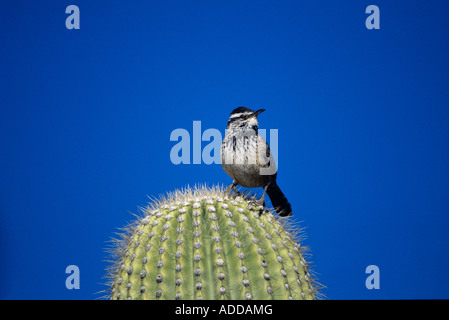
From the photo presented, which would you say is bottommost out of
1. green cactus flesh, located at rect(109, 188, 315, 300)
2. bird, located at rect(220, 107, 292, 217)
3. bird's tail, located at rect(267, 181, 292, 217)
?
green cactus flesh, located at rect(109, 188, 315, 300)

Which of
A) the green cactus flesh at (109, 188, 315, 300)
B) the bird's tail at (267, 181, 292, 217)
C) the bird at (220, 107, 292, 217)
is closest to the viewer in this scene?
the green cactus flesh at (109, 188, 315, 300)

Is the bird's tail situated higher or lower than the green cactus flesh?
higher

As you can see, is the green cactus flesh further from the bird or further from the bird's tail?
the bird's tail

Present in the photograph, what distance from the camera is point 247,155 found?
2031 mm

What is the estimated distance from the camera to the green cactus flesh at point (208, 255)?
1.43 m

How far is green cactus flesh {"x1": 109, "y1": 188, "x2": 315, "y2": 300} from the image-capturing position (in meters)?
1.43

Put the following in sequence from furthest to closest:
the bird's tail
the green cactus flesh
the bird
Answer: the bird's tail → the bird → the green cactus flesh

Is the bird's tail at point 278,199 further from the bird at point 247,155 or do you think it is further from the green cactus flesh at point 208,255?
the green cactus flesh at point 208,255

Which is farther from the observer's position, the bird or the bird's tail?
the bird's tail

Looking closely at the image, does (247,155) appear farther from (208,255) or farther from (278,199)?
(208,255)

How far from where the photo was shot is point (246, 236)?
1.55m

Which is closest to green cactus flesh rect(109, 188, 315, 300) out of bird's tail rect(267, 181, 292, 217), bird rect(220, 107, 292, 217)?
bird rect(220, 107, 292, 217)
